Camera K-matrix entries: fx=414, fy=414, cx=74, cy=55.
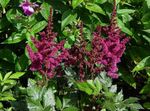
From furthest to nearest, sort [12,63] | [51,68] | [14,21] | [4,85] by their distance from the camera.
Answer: [12,63] < [14,21] < [4,85] < [51,68]

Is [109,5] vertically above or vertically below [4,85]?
above

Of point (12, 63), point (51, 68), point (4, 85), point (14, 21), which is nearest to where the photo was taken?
point (51, 68)

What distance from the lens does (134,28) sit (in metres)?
3.65

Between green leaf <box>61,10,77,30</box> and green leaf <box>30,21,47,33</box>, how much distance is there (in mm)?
160

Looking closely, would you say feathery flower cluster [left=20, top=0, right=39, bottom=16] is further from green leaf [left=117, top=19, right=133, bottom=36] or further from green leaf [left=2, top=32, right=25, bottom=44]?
green leaf [left=117, top=19, right=133, bottom=36]

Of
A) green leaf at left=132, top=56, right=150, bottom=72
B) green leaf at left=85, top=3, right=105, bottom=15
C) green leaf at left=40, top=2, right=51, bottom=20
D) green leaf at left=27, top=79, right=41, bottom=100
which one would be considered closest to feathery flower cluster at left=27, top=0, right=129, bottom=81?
green leaf at left=27, top=79, right=41, bottom=100

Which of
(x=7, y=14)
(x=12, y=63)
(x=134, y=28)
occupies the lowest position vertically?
(x=12, y=63)

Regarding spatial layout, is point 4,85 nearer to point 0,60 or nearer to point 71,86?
point 71,86

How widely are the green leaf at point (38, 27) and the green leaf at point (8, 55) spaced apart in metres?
0.40

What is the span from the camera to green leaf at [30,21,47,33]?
3.22 m

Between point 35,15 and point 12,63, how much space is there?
1.69 feet

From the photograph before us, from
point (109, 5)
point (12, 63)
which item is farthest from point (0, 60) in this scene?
point (109, 5)

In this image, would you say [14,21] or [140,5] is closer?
[14,21]

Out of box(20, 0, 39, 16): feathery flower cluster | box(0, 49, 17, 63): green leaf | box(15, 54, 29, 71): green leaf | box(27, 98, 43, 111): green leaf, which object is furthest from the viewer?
box(0, 49, 17, 63): green leaf
